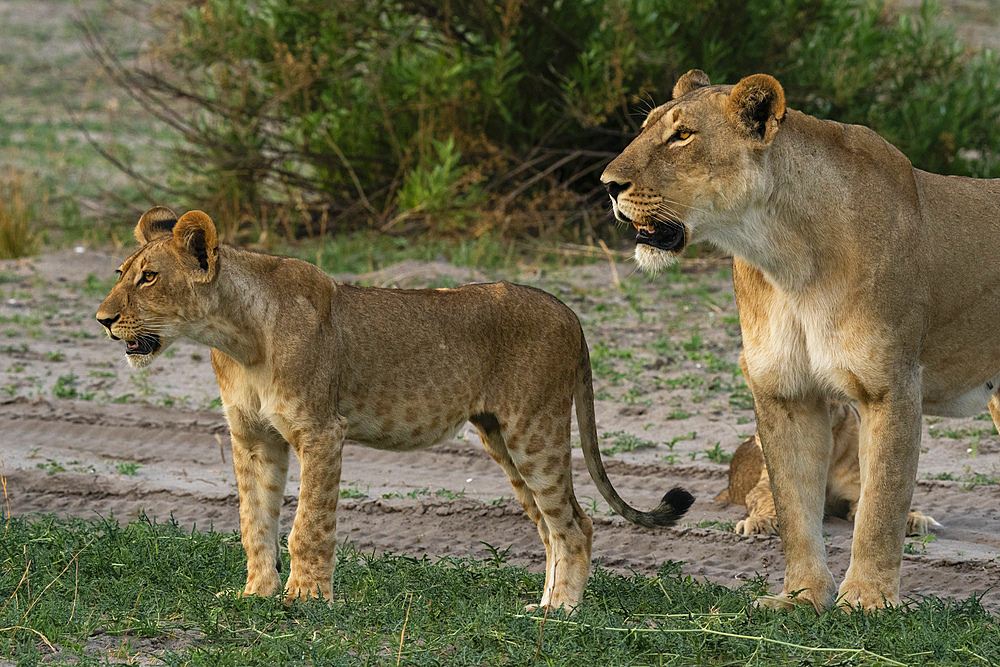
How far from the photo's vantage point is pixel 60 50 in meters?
23.0

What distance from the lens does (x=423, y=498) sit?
5645mm

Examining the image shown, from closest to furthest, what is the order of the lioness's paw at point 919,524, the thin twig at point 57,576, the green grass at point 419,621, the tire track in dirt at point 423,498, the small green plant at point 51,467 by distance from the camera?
1. the green grass at point 419,621
2. the thin twig at point 57,576
3. the tire track in dirt at point 423,498
4. the lioness's paw at point 919,524
5. the small green plant at point 51,467

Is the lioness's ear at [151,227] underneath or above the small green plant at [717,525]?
above

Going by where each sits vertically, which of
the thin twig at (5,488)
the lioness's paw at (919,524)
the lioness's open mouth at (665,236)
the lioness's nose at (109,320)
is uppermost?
the lioness's open mouth at (665,236)

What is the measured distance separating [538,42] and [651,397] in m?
4.96

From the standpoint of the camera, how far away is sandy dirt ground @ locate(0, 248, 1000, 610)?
5.04 metres

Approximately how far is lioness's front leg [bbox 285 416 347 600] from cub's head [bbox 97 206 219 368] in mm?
568

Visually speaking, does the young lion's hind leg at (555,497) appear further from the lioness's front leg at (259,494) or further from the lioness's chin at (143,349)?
the lioness's chin at (143,349)

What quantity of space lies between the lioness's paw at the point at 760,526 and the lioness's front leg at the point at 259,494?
216 centimetres

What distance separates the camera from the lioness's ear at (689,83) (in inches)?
166

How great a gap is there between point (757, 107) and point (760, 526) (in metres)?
2.12

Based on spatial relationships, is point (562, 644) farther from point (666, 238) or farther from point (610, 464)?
point (610, 464)

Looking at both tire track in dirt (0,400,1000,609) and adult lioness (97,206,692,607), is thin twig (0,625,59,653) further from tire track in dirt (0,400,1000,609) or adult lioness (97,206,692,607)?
tire track in dirt (0,400,1000,609)

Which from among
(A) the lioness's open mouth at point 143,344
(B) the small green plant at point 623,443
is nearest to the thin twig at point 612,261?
(B) the small green plant at point 623,443
